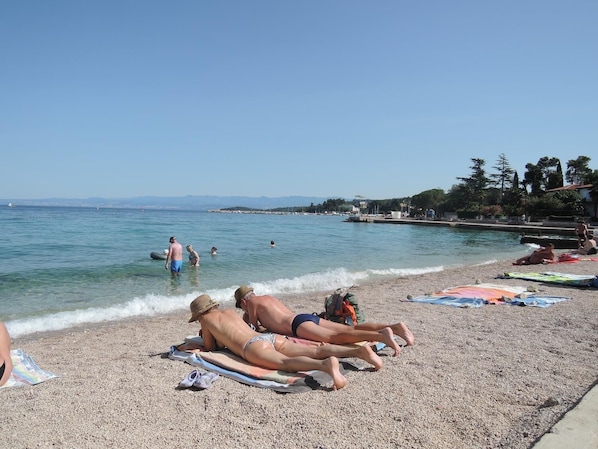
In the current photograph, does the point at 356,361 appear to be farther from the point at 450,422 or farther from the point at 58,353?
the point at 58,353

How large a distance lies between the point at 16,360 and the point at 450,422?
14.7ft

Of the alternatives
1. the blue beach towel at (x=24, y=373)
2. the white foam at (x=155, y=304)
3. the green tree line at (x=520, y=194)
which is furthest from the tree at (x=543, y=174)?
the blue beach towel at (x=24, y=373)

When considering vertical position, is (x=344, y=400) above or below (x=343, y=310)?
below

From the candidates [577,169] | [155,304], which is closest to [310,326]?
[155,304]

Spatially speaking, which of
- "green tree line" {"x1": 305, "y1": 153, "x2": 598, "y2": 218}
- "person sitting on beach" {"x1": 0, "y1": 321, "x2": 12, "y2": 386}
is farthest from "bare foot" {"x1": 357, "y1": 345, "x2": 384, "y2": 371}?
"green tree line" {"x1": 305, "y1": 153, "x2": 598, "y2": 218}

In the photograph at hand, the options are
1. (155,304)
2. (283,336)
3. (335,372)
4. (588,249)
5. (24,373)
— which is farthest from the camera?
(588,249)

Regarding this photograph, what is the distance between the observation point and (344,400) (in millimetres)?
3557

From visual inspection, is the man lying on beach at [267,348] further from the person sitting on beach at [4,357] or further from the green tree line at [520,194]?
the green tree line at [520,194]

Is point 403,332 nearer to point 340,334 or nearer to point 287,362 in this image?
point 340,334

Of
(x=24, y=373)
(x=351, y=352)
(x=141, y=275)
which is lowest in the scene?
(x=141, y=275)

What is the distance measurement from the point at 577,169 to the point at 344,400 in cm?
7142

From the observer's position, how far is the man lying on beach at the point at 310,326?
15.0ft

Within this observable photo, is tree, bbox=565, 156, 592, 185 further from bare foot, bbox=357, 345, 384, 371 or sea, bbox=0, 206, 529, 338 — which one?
bare foot, bbox=357, 345, 384, 371

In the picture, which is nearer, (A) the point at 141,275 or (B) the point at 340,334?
(B) the point at 340,334
